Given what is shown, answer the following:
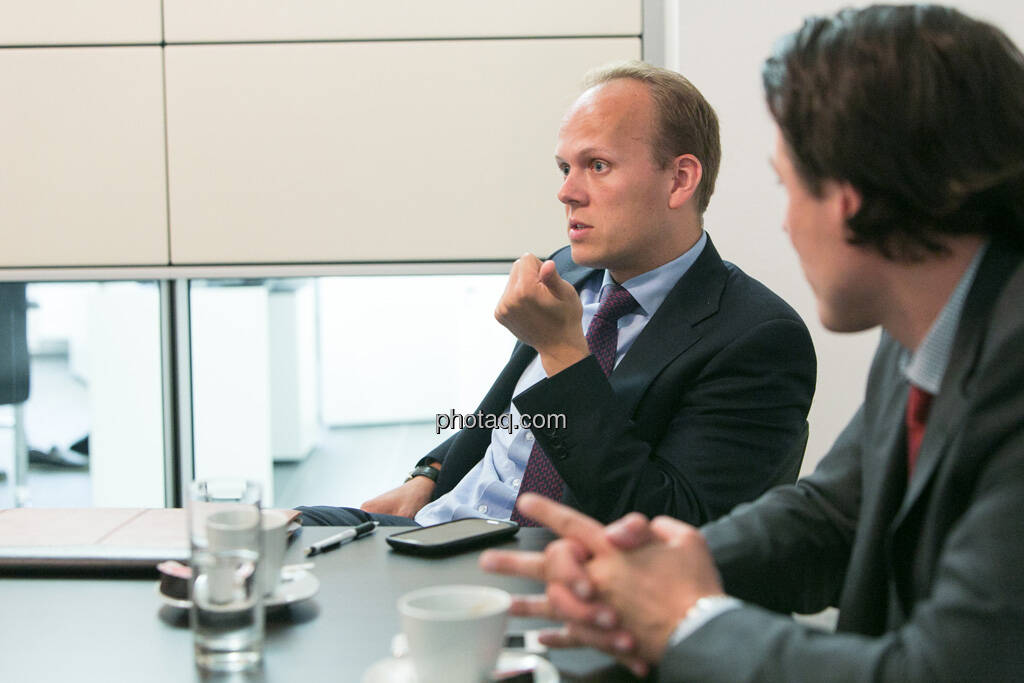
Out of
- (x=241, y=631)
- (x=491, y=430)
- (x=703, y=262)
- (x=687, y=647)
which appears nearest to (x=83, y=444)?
(x=491, y=430)

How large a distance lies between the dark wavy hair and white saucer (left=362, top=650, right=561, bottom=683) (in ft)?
1.62

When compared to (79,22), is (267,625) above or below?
below

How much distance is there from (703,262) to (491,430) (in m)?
0.54

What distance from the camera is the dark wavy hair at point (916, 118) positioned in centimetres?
85

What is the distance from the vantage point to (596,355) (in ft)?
5.68

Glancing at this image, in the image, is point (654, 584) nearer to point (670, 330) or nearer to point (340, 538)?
point (340, 538)

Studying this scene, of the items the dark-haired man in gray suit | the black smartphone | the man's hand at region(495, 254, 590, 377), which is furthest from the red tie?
the man's hand at region(495, 254, 590, 377)

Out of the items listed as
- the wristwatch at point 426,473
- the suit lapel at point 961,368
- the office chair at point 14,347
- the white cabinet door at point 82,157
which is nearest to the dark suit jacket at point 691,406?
the wristwatch at point 426,473

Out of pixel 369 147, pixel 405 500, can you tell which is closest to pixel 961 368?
pixel 405 500

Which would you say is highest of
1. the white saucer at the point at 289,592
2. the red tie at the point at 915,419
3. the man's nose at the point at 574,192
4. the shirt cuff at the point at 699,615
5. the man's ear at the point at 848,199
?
the man's nose at the point at 574,192

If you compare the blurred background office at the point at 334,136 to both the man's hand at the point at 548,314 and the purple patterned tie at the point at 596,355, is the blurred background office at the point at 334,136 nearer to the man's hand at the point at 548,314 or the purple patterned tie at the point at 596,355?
the purple patterned tie at the point at 596,355

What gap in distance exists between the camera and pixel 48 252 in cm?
252

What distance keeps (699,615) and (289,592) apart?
432mm

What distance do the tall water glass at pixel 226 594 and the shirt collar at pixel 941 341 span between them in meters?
0.63
